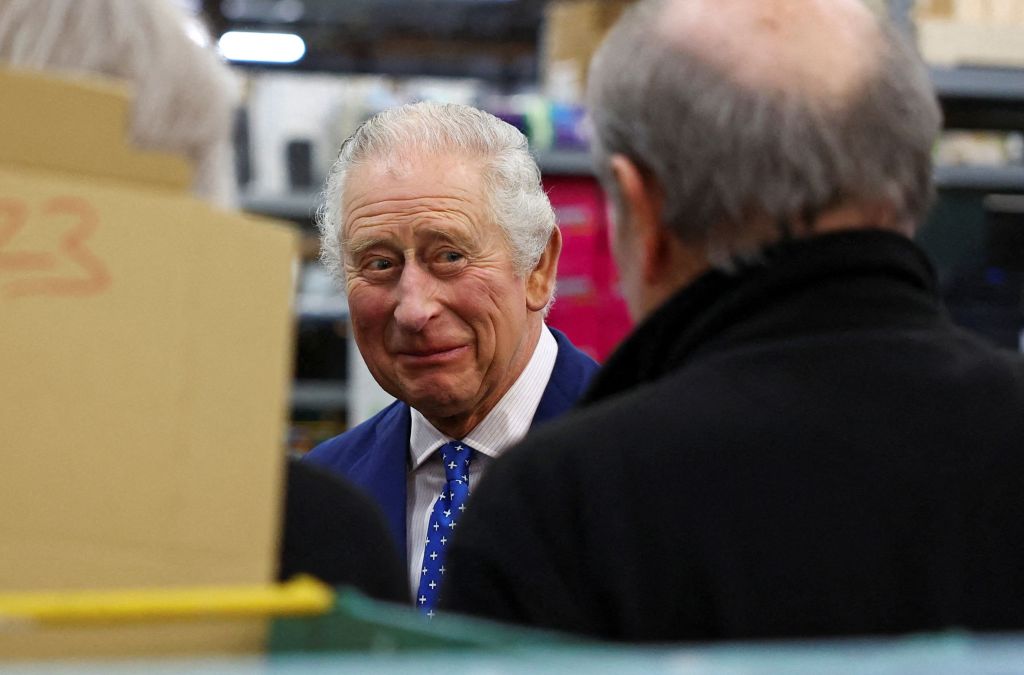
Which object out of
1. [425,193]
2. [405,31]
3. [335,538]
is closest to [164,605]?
[335,538]

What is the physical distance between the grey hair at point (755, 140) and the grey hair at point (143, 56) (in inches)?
13.6

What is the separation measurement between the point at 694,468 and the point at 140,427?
1.35 ft

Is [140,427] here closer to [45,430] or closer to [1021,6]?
[45,430]

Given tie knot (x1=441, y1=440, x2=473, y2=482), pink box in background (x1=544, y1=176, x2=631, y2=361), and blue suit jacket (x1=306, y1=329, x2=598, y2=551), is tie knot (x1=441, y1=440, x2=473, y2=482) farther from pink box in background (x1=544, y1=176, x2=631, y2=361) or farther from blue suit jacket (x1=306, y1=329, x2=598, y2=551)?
pink box in background (x1=544, y1=176, x2=631, y2=361)

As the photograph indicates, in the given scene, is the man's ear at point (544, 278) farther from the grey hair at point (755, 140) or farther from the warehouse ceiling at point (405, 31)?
the warehouse ceiling at point (405, 31)

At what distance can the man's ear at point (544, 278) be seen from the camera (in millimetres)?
2227

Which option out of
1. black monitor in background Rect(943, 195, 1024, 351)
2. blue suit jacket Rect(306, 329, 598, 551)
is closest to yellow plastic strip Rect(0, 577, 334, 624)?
blue suit jacket Rect(306, 329, 598, 551)

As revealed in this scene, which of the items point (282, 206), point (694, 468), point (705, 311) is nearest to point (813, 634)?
point (694, 468)

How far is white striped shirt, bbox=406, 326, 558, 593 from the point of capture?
2035 millimetres

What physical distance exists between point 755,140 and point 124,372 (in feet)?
1.72

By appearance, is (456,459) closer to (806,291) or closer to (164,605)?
(806,291)

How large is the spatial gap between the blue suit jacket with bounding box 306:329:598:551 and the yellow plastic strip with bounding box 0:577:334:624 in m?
1.21

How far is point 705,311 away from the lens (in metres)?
1.09

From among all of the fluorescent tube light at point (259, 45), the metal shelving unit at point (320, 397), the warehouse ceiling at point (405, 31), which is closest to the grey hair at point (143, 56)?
the metal shelving unit at point (320, 397)
